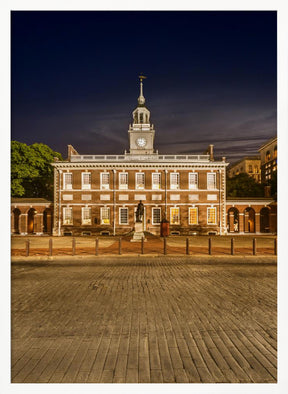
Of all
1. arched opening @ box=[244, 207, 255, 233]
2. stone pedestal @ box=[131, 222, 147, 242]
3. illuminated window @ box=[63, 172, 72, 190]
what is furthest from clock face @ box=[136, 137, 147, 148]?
stone pedestal @ box=[131, 222, 147, 242]

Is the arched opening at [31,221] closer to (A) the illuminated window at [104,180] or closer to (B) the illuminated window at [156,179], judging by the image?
(A) the illuminated window at [104,180]

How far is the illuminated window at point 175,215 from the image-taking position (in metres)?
29.8

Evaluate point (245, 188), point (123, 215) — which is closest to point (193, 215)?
point (123, 215)

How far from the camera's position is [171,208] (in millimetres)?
29906

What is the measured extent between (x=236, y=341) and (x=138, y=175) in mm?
26681

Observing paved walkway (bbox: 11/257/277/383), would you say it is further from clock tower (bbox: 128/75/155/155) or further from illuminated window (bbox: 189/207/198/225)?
clock tower (bbox: 128/75/155/155)

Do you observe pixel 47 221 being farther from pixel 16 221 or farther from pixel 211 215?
pixel 211 215

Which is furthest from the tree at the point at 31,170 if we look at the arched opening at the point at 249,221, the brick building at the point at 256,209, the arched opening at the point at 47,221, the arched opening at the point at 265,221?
the arched opening at the point at 265,221

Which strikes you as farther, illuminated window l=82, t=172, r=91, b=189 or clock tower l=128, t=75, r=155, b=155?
clock tower l=128, t=75, r=155, b=155

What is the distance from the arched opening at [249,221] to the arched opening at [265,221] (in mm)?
1207

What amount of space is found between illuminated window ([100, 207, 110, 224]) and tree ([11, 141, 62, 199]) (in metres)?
11.4

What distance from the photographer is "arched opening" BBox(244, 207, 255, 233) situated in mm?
32219
